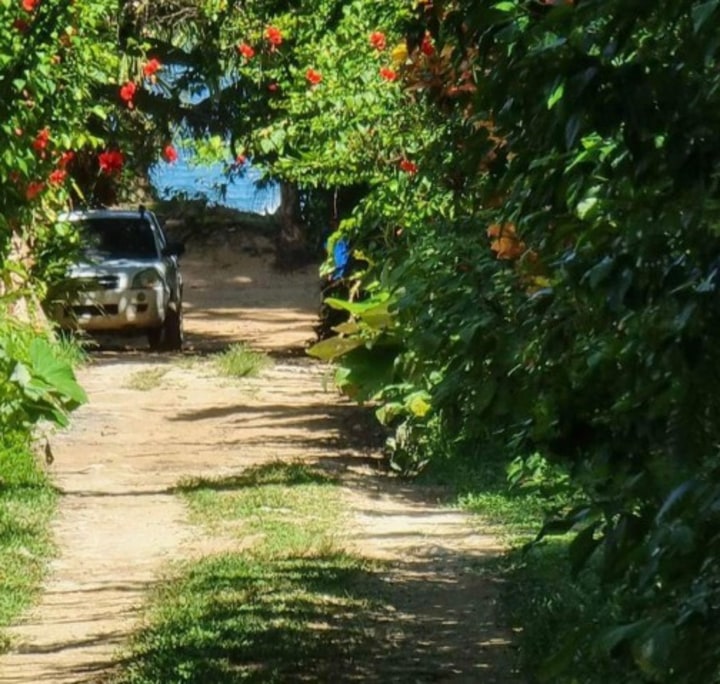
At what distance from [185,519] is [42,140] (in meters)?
2.53

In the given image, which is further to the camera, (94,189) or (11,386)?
(94,189)

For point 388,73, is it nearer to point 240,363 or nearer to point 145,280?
point 240,363

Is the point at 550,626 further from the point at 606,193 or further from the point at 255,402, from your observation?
the point at 255,402

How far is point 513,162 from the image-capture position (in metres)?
4.20

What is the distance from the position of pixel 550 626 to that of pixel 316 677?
0.99 meters

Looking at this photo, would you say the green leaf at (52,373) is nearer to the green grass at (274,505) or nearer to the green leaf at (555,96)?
the green grass at (274,505)

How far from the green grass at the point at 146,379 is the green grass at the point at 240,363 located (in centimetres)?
60

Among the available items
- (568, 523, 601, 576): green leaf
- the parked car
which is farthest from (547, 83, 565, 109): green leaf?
the parked car

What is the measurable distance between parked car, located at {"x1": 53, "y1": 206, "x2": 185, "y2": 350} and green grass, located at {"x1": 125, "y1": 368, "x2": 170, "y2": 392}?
2579 millimetres

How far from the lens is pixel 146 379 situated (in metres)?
18.5

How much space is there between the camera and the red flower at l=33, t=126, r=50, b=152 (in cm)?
1177

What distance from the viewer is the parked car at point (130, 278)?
22.5 metres

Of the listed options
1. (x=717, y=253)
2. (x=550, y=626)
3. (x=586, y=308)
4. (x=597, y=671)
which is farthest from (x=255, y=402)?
(x=717, y=253)

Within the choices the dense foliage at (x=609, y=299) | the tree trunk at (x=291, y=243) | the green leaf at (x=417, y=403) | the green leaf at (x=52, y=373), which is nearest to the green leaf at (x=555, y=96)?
the dense foliage at (x=609, y=299)
